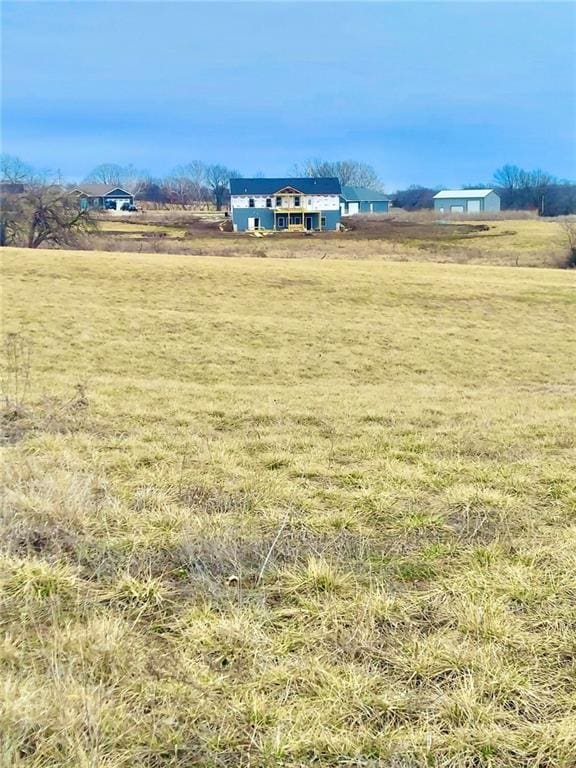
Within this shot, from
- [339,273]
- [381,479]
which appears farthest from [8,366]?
[339,273]

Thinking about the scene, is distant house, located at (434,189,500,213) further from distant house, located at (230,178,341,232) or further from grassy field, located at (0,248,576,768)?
grassy field, located at (0,248,576,768)

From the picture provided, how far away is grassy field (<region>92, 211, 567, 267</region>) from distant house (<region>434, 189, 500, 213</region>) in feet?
108

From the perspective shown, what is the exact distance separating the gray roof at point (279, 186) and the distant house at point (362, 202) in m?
21.2

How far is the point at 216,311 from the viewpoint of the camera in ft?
61.0

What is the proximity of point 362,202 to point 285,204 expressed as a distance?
1067 inches

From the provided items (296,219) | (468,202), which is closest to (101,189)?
(296,219)

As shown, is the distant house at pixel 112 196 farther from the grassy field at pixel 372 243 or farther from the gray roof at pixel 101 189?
the grassy field at pixel 372 243

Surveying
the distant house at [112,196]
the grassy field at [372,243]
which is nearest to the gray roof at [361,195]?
the grassy field at [372,243]

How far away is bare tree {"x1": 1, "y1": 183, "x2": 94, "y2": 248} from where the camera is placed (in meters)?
35.7

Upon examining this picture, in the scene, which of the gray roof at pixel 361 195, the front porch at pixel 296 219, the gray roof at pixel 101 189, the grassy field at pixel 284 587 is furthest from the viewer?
the gray roof at pixel 361 195

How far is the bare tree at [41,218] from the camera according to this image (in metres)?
35.7

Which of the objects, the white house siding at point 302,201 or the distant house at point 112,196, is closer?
the white house siding at point 302,201

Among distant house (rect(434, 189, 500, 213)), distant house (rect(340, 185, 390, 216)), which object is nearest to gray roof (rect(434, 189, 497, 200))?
distant house (rect(434, 189, 500, 213))

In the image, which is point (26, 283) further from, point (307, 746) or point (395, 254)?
point (395, 254)
